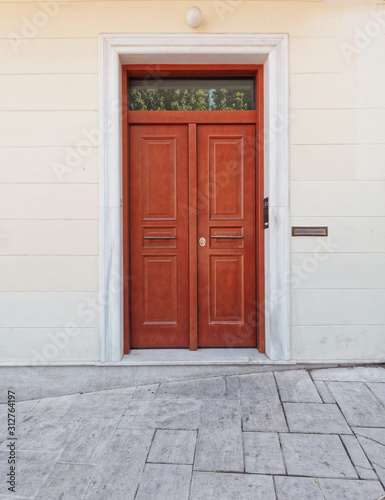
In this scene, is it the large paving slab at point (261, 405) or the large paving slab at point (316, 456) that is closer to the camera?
the large paving slab at point (316, 456)

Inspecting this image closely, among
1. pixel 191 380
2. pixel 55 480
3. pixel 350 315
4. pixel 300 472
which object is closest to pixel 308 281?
pixel 350 315

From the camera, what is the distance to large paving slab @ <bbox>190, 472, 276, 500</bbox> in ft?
6.19

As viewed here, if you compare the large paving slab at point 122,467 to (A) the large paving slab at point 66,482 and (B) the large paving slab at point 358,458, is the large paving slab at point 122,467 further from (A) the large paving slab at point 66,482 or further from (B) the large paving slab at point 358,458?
(B) the large paving slab at point 358,458

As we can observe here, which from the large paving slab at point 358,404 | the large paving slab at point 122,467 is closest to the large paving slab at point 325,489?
the large paving slab at point 358,404

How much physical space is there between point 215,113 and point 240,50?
55 centimetres

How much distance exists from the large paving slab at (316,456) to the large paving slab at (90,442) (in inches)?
42.9

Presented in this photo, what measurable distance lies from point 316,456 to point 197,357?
54.7 inches

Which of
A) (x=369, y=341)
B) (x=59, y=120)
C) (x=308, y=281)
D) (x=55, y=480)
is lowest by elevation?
(x=55, y=480)

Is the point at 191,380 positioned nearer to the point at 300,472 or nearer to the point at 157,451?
the point at 157,451

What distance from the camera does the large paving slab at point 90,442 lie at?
2232 mm

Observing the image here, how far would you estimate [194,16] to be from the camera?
318cm

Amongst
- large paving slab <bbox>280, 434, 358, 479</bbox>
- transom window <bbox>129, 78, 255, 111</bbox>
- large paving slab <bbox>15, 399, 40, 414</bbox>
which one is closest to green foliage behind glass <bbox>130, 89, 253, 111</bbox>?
transom window <bbox>129, 78, 255, 111</bbox>

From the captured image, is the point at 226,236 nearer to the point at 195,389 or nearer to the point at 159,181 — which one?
the point at 159,181

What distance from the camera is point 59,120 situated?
3277 millimetres
